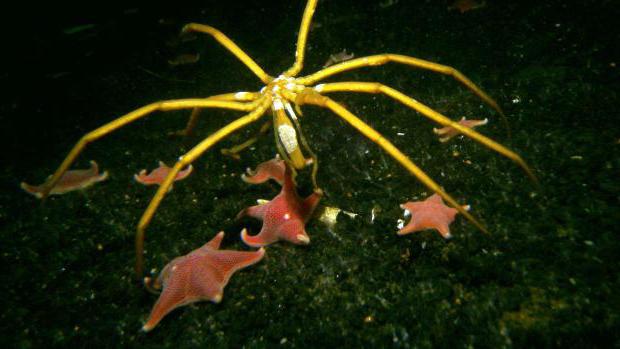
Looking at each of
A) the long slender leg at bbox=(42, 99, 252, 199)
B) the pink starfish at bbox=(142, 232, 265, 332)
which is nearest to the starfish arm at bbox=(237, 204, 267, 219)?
the pink starfish at bbox=(142, 232, 265, 332)

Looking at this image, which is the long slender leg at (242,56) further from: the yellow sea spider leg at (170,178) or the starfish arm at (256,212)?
the starfish arm at (256,212)

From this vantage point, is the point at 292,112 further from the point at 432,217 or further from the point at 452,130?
the point at 452,130

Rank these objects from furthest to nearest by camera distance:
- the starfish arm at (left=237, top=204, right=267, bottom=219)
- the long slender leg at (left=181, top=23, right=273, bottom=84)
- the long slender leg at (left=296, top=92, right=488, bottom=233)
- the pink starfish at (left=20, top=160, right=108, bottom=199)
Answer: the pink starfish at (left=20, top=160, right=108, bottom=199), the long slender leg at (left=181, top=23, right=273, bottom=84), the starfish arm at (left=237, top=204, right=267, bottom=219), the long slender leg at (left=296, top=92, right=488, bottom=233)

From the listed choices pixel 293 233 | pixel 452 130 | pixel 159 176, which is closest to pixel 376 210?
pixel 293 233

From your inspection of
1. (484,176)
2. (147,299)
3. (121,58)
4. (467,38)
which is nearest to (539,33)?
(467,38)

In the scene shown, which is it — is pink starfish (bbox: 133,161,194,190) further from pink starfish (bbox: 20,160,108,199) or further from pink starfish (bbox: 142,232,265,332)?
pink starfish (bbox: 142,232,265,332)
